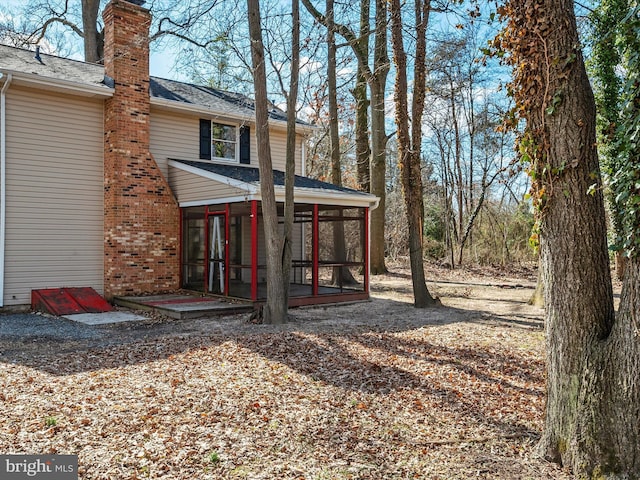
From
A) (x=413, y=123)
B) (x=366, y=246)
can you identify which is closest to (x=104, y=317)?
(x=366, y=246)

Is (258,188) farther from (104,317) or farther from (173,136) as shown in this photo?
(173,136)

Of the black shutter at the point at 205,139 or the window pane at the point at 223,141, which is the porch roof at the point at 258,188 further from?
the window pane at the point at 223,141

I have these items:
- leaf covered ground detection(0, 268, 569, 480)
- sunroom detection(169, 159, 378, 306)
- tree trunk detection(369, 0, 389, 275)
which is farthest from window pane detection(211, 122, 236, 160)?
leaf covered ground detection(0, 268, 569, 480)

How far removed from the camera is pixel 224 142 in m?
13.2

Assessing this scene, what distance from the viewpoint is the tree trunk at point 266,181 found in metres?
8.36

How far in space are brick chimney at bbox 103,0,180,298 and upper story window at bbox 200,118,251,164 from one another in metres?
1.65

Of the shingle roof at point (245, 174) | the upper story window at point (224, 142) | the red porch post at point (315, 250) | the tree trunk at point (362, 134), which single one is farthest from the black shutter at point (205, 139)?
the tree trunk at point (362, 134)

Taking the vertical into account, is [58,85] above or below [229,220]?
above

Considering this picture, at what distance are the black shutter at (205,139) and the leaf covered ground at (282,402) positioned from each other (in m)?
6.15

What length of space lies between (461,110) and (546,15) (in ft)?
59.8

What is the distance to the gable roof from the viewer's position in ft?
33.3

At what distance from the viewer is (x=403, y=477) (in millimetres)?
3088

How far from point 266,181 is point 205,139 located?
5124 mm

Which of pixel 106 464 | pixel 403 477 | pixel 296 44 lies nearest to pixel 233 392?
pixel 106 464
